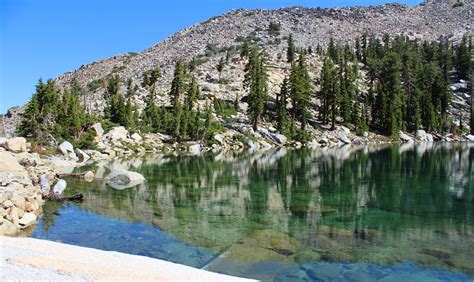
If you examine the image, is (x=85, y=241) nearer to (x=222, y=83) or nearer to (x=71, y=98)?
(x=71, y=98)

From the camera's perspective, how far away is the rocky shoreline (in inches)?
883

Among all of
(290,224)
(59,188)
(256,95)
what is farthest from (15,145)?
(256,95)

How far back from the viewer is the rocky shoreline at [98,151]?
22.4 meters

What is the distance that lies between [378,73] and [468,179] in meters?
Result: 93.0

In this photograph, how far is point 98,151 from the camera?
64.4 metres

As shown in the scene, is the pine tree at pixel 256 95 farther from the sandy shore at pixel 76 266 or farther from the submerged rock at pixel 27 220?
the sandy shore at pixel 76 266

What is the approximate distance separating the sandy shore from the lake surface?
2249 millimetres

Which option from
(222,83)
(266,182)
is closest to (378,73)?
(222,83)

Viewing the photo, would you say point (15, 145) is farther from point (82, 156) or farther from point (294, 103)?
point (294, 103)

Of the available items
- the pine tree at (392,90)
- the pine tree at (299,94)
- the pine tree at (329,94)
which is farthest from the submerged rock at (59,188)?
the pine tree at (392,90)

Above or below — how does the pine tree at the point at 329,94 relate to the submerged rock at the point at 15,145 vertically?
above

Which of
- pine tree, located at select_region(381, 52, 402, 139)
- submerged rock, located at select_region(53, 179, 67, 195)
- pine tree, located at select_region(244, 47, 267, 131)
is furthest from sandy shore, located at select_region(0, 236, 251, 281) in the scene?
pine tree, located at select_region(381, 52, 402, 139)

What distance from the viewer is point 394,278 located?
14.4 metres

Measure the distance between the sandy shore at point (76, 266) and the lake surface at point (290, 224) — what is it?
2249 mm
